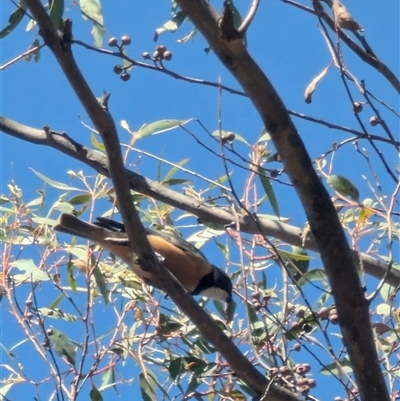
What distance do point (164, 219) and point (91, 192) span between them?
0.33 meters

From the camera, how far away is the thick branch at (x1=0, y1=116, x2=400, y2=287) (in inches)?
77.5

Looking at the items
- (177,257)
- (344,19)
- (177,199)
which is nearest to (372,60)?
(344,19)

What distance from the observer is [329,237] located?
1.50 m

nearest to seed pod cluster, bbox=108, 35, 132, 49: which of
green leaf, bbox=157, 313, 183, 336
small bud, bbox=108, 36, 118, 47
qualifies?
small bud, bbox=108, 36, 118, 47

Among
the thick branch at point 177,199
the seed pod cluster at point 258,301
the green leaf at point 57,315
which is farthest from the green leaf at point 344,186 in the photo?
the green leaf at point 57,315

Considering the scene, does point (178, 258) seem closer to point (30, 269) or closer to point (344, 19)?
point (30, 269)

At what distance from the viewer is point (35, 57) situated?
2.33 meters

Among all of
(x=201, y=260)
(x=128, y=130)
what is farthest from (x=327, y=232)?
(x=201, y=260)

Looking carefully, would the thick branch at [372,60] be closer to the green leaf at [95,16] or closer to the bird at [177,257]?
the green leaf at [95,16]

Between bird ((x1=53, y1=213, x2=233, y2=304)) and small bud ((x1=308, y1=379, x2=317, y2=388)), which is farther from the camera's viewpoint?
bird ((x1=53, y1=213, x2=233, y2=304))

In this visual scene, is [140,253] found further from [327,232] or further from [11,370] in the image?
[11,370]

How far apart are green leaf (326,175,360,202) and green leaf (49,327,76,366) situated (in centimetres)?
91

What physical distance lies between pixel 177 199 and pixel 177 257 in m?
0.87

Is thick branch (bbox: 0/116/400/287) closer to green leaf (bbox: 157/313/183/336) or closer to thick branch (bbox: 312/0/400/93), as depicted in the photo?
green leaf (bbox: 157/313/183/336)
